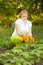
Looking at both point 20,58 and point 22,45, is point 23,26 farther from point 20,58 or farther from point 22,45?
point 20,58

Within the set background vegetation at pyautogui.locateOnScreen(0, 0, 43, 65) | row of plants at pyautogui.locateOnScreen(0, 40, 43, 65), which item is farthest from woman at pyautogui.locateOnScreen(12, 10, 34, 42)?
row of plants at pyautogui.locateOnScreen(0, 40, 43, 65)

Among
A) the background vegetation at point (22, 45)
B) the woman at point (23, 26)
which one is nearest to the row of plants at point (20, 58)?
the background vegetation at point (22, 45)

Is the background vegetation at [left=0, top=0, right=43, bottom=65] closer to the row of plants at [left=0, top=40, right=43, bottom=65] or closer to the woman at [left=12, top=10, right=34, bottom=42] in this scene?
the row of plants at [left=0, top=40, right=43, bottom=65]

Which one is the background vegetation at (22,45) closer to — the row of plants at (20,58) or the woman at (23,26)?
the row of plants at (20,58)

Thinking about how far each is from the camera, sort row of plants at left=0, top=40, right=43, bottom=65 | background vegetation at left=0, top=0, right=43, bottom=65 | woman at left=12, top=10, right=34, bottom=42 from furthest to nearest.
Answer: woman at left=12, top=10, right=34, bottom=42 → background vegetation at left=0, top=0, right=43, bottom=65 → row of plants at left=0, top=40, right=43, bottom=65

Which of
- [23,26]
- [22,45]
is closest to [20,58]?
[22,45]

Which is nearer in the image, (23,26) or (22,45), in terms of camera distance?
(22,45)

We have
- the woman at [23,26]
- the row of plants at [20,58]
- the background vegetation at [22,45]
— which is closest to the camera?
the row of plants at [20,58]

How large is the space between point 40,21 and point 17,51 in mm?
13188

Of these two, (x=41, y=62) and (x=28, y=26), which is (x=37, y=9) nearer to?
(x=28, y=26)

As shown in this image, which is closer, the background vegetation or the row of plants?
the row of plants

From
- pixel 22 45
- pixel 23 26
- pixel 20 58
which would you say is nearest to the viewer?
pixel 20 58

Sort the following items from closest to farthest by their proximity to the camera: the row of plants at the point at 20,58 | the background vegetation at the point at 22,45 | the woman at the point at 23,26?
1. the row of plants at the point at 20,58
2. the background vegetation at the point at 22,45
3. the woman at the point at 23,26

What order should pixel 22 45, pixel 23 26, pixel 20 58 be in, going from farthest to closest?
pixel 23 26, pixel 22 45, pixel 20 58
